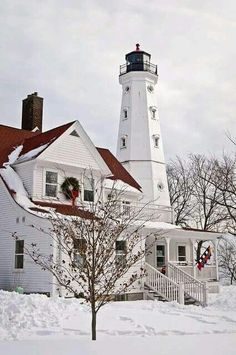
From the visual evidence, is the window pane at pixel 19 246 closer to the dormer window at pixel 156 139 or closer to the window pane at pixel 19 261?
the window pane at pixel 19 261

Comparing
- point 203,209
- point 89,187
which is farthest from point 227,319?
point 203,209

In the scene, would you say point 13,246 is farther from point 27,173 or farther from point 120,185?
point 120,185

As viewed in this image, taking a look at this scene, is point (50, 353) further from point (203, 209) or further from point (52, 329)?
point (203, 209)

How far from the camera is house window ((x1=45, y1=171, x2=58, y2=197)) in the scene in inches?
797

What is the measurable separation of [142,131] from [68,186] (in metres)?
12.7

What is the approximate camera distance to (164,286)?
1947 centimetres

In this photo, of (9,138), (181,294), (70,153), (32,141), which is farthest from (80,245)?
(9,138)

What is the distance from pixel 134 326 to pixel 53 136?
12.0 m

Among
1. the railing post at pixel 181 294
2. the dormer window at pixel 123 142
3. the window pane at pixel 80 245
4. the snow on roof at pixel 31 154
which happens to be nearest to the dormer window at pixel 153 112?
the dormer window at pixel 123 142

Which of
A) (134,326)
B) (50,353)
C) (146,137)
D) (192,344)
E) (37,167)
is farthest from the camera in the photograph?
(146,137)

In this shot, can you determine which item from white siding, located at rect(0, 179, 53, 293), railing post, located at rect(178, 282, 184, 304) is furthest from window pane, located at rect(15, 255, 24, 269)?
railing post, located at rect(178, 282, 184, 304)

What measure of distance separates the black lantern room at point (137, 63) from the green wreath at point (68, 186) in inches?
647

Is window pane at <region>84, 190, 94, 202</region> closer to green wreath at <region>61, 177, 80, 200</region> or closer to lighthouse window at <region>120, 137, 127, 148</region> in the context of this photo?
green wreath at <region>61, 177, 80, 200</region>

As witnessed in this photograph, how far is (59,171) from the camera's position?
2069cm
